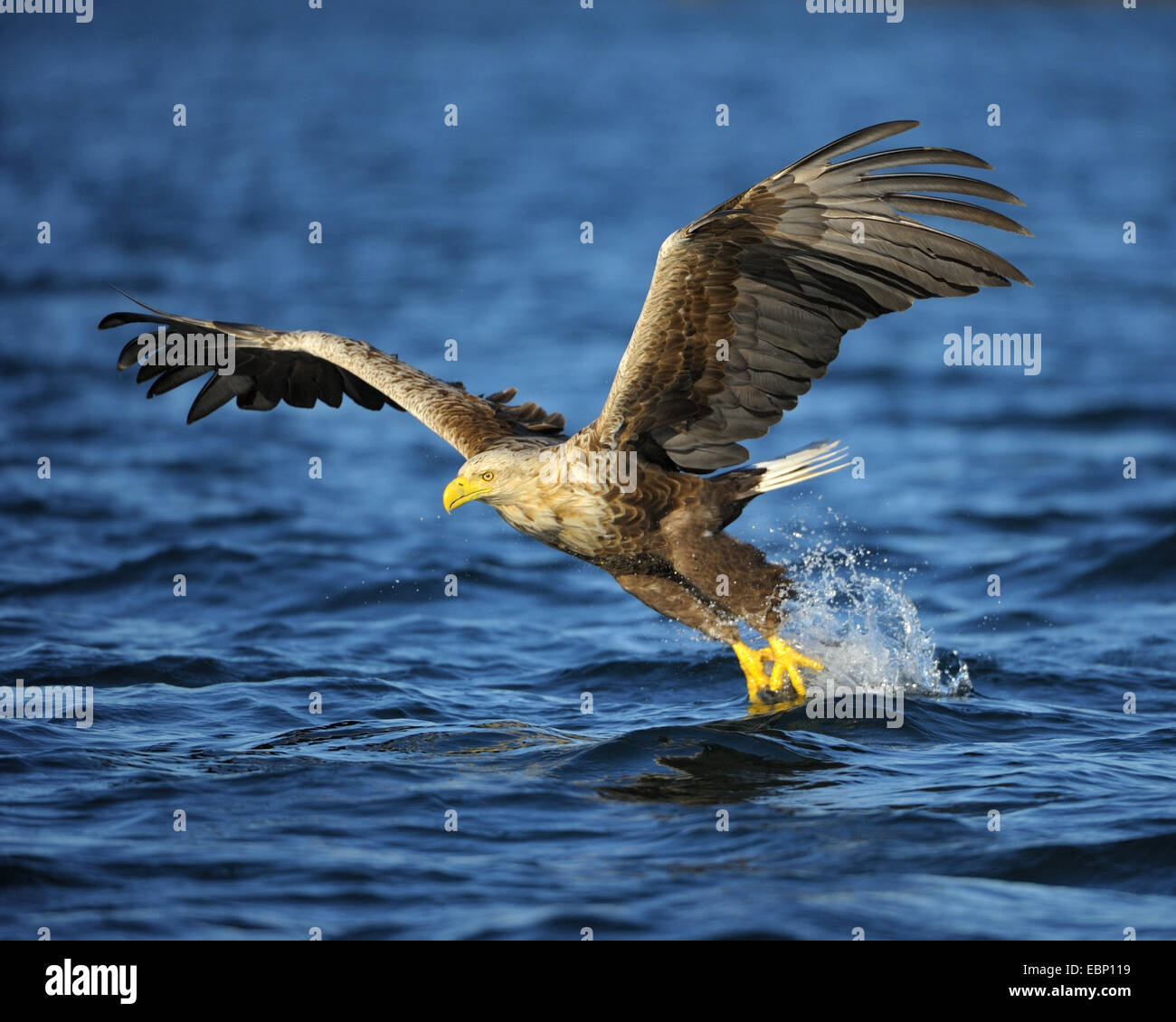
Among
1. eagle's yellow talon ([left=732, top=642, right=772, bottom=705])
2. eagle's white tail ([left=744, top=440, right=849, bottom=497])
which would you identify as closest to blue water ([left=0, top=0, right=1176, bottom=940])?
eagle's yellow talon ([left=732, top=642, right=772, bottom=705])

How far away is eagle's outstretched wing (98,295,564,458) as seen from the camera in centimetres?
770

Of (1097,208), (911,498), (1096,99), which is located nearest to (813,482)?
(911,498)

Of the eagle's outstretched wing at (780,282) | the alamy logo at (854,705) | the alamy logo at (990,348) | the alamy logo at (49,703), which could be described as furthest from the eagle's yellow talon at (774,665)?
the alamy logo at (990,348)

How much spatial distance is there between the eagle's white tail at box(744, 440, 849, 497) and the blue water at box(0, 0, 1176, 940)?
1.02m

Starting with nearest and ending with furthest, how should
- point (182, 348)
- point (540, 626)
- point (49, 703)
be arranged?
1. point (49, 703)
2. point (182, 348)
3. point (540, 626)

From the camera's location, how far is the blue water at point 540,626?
5.50 meters

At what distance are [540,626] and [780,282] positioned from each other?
163 inches

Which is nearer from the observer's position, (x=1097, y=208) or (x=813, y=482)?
(x=813, y=482)

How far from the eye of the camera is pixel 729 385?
668cm

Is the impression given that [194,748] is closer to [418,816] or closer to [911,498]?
[418,816]

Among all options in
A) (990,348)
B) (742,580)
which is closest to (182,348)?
(742,580)

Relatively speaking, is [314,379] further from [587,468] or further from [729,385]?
[729,385]

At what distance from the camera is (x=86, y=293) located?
22.2m
